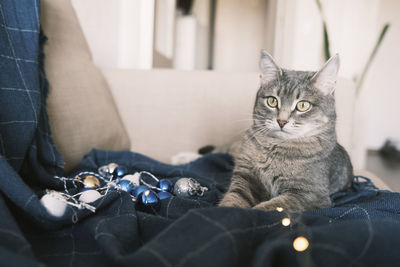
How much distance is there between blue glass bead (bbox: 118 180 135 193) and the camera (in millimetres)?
850

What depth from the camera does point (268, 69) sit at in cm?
106

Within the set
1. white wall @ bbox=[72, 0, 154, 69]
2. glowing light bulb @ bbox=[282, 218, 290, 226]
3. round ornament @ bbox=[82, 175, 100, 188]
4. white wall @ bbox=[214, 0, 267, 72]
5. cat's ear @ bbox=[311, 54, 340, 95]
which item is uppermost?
white wall @ bbox=[214, 0, 267, 72]

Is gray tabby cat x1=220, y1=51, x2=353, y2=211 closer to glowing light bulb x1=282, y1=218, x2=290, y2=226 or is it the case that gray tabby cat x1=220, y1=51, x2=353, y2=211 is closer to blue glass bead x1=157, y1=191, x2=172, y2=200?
blue glass bead x1=157, y1=191, x2=172, y2=200

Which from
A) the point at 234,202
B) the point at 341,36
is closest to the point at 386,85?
the point at 341,36

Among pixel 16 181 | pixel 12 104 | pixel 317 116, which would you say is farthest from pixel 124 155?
pixel 317 116

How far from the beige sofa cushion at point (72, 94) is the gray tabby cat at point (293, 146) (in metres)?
0.55

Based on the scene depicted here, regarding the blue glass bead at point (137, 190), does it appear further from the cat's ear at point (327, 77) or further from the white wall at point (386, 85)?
the white wall at point (386, 85)

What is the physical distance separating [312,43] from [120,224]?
89.5 inches

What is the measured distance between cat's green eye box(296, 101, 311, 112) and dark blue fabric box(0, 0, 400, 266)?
0.30m

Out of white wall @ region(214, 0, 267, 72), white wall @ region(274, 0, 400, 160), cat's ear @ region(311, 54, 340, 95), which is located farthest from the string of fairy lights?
white wall @ region(214, 0, 267, 72)

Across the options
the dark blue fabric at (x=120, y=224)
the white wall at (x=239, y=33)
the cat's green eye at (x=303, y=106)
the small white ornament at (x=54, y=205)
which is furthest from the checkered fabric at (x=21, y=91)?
the white wall at (x=239, y=33)

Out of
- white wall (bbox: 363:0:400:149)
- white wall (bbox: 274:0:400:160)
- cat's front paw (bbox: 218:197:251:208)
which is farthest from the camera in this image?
white wall (bbox: 363:0:400:149)

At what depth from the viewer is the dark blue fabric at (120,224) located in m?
0.46

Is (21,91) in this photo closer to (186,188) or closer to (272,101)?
(186,188)
